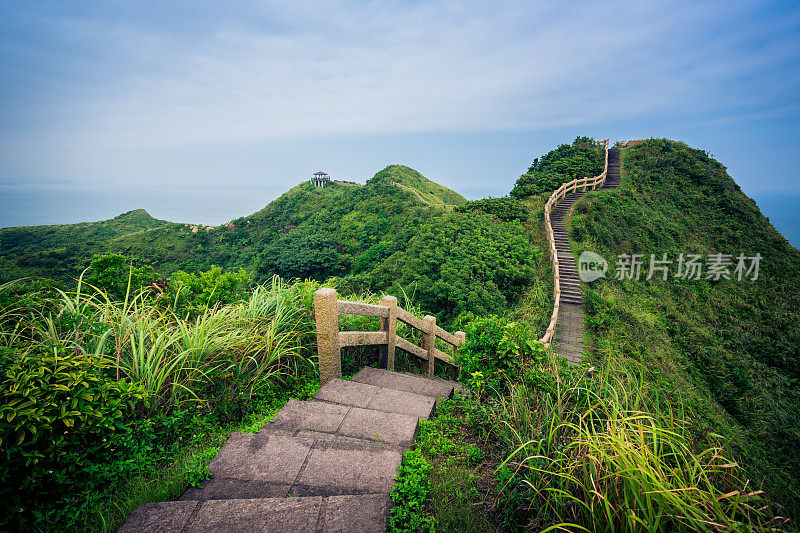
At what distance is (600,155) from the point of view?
92.5ft

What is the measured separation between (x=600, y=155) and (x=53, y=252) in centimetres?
4847

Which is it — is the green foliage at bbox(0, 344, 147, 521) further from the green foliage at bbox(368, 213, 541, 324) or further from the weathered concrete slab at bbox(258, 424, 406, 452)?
the green foliage at bbox(368, 213, 541, 324)

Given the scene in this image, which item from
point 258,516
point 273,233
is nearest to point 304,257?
point 273,233

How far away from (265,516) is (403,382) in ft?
8.85

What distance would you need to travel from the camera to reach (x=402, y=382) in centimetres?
436

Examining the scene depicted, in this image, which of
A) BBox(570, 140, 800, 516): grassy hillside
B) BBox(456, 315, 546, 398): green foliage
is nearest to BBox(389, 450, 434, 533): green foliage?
BBox(456, 315, 546, 398): green foliage

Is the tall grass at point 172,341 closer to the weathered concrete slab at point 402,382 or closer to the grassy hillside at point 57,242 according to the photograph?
the weathered concrete slab at point 402,382

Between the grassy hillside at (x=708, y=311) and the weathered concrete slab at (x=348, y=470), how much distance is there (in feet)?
14.6

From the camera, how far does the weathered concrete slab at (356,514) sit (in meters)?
1.76

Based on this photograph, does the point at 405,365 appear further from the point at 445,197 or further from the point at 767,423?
the point at 445,197

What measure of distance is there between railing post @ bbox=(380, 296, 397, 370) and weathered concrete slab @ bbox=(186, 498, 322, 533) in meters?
2.78

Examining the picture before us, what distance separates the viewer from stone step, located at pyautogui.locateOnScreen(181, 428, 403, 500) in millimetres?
2123

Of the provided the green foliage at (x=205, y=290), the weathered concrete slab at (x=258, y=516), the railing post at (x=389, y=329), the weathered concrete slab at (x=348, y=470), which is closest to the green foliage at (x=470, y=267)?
the green foliage at (x=205, y=290)

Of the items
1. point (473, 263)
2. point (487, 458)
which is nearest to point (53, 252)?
point (473, 263)
